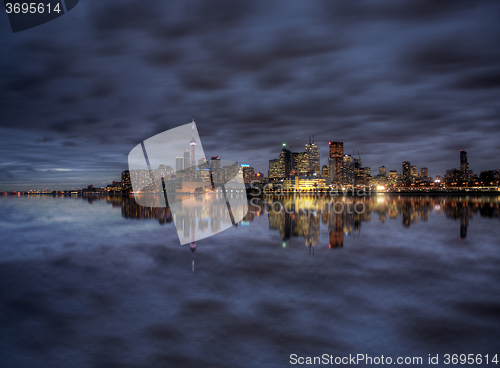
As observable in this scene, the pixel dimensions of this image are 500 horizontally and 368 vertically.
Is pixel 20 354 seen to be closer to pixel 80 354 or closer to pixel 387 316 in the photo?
pixel 80 354

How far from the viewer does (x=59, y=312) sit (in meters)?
11.5

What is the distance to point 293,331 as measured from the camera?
970 centimetres

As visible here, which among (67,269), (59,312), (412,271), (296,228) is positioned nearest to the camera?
(59,312)

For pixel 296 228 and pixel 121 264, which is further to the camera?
pixel 296 228

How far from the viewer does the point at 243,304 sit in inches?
472

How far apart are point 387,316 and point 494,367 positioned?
319 centimetres

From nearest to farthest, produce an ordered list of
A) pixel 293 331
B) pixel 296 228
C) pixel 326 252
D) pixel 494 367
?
pixel 494 367 < pixel 293 331 < pixel 326 252 < pixel 296 228

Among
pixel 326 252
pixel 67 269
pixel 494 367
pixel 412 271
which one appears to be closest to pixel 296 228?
pixel 326 252

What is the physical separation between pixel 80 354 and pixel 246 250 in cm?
1466

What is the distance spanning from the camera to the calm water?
28.6 feet

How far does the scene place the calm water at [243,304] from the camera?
8.73m

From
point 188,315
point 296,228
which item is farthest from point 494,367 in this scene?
point 296,228

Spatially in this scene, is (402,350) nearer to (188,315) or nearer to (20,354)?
(188,315)

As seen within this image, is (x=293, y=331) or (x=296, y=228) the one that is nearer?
(x=293, y=331)
